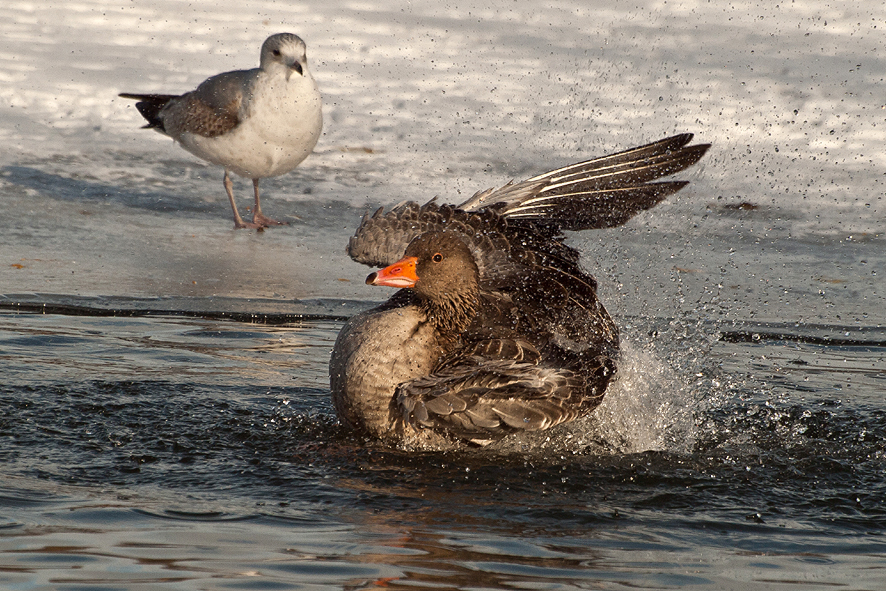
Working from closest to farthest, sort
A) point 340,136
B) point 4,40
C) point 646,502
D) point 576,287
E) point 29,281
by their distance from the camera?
point 646,502 < point 576,287 < point 29,281 < point 340,136 < point 4,40

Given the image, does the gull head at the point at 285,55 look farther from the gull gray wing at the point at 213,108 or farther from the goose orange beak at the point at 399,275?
the goose orange beak at the point at 399,275

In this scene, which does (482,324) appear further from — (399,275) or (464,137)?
(464,137)

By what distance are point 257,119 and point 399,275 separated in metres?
4.84

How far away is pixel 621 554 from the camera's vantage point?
10.3 ft

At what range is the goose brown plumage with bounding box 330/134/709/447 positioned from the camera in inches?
168

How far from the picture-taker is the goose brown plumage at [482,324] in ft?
14.0

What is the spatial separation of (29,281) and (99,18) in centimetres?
907

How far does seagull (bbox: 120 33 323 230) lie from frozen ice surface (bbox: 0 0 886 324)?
1.65ft

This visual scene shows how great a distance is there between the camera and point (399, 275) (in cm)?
454

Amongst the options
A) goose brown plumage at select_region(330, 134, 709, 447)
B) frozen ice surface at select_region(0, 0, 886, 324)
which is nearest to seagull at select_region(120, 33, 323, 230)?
frozen ice surface at select_region(0, 0, 886, 324)

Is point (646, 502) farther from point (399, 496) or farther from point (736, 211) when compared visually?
point (736, 211)

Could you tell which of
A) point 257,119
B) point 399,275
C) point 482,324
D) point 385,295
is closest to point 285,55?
point 257,119

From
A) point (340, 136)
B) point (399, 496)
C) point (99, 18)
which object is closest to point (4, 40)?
point (99, 18)

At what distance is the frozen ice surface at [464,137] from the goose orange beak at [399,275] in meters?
2.30
